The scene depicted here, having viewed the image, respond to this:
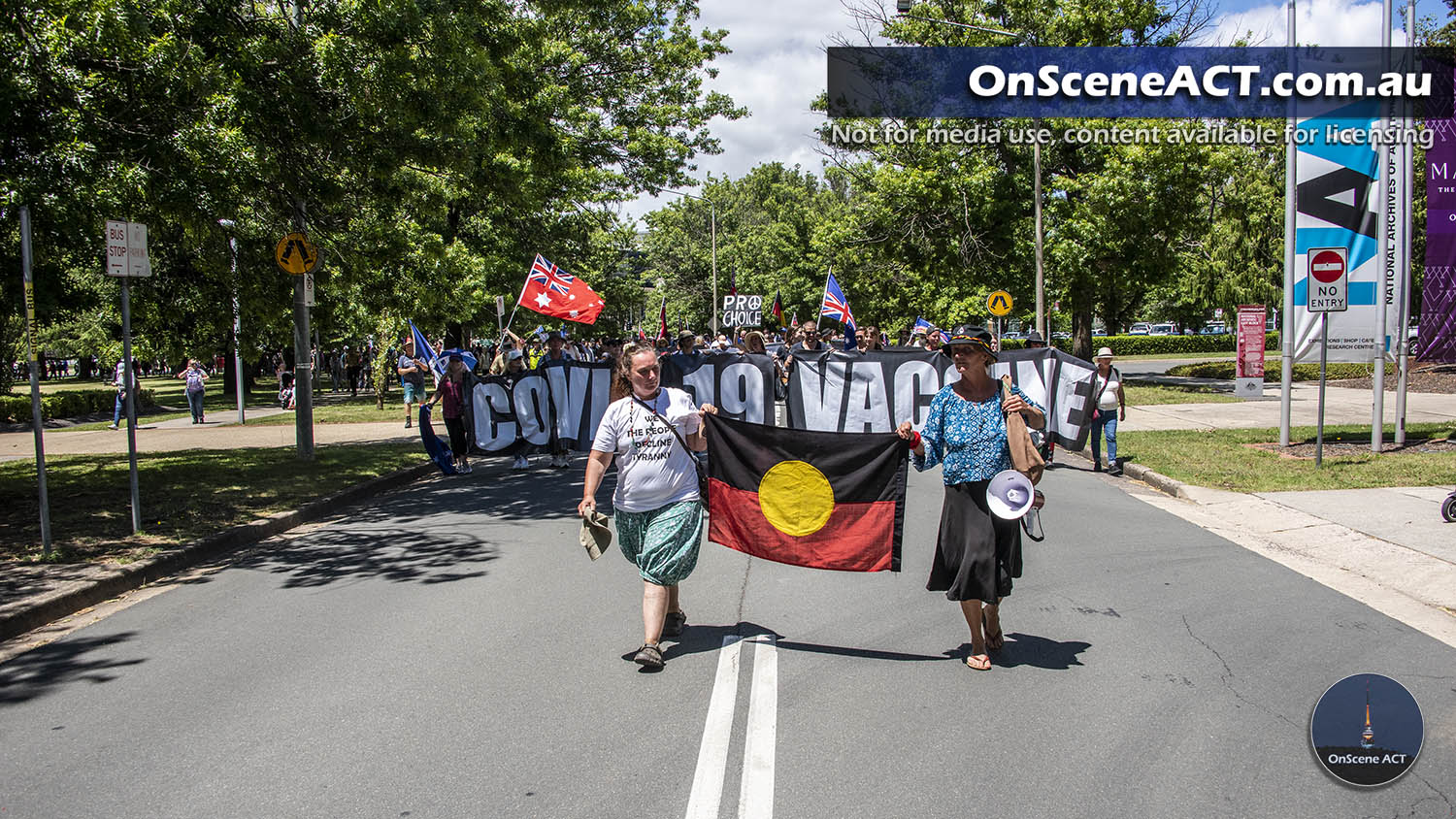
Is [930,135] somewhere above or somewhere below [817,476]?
above

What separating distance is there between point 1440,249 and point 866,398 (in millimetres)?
13943

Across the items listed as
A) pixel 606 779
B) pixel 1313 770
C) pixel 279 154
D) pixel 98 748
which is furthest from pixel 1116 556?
pixel 279 154

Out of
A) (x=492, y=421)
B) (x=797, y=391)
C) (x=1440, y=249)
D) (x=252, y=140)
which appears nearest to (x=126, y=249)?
(x=252, y=140)

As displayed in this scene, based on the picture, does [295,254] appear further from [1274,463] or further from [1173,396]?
[1173,396]

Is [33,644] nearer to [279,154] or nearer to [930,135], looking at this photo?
[279,154]

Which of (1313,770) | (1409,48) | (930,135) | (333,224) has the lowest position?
(1313,770)

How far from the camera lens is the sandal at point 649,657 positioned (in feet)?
17.4

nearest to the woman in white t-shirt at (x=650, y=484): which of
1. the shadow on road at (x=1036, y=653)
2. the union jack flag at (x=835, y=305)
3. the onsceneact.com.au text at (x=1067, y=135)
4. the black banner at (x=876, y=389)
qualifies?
the shadow on road at (x=1036, y=653)

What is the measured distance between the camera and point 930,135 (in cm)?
2753

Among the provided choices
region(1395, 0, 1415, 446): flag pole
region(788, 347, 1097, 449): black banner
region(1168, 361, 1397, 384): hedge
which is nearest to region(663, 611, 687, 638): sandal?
region(788, 347, 1097, 449): black banner

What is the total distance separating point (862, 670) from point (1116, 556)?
3.71 metres

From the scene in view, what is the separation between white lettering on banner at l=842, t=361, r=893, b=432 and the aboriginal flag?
685cm

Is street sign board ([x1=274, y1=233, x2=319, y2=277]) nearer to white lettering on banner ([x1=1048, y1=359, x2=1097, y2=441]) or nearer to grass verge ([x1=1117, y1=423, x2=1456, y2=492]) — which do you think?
white lettering on banner ([x1=1048, y1=359, x2=1097, y2=441])

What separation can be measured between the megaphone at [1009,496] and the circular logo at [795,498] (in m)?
1.18
